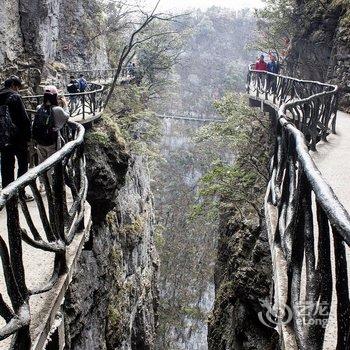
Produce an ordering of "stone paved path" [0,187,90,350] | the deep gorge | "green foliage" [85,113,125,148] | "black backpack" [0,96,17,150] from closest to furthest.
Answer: "stone paved path" [0,187,90,350] < "black backpack" [0,96,17,150] < the deep gorge < "green foliage" [85,113,125,148]

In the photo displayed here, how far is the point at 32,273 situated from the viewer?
4.68 metres

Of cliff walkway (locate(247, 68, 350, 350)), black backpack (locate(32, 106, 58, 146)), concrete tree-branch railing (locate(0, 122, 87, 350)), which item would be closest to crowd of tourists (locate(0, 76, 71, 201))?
black backpack (locate(32, 106, 58, 146))

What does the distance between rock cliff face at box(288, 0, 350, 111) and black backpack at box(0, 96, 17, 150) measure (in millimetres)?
13054

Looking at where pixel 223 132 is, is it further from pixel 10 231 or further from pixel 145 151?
pixel 10 231

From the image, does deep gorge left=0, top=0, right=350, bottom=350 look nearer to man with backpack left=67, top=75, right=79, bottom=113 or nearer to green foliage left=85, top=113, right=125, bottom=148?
green foliage left=85, top=113, right=125, bottom=148

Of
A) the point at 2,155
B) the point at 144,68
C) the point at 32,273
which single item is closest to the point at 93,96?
the point at 2,155

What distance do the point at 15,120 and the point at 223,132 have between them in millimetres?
8847

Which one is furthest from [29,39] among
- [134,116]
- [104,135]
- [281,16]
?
[281,16]

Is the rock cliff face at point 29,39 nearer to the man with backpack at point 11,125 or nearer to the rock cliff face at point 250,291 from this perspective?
the man with backpack at point 11,125

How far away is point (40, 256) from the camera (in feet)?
17.1

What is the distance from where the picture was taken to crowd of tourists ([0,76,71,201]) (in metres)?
5.80

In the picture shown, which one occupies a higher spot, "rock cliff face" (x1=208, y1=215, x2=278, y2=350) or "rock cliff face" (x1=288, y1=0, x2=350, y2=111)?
"rock cliff face" (x1=288, y1=0, x2=350, y2=111)

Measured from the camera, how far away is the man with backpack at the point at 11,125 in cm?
578

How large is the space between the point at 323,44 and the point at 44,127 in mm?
16555
